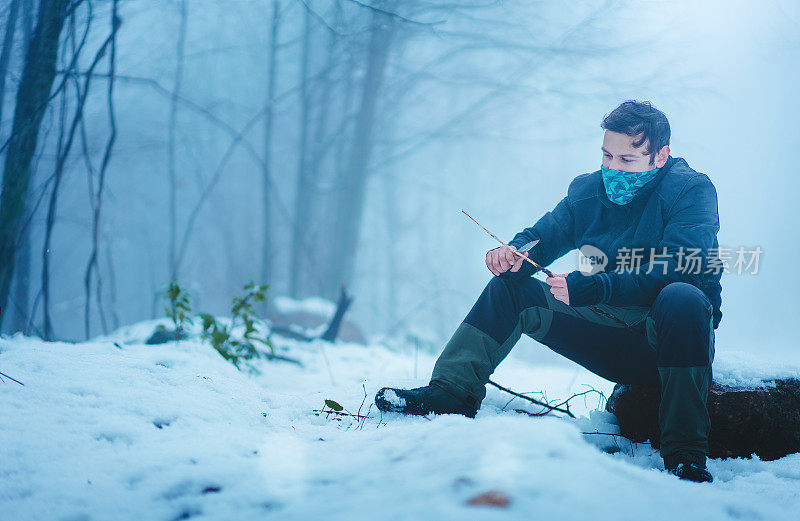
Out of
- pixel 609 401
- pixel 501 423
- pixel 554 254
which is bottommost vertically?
pixel 609 401

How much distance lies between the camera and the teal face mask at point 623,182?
2049 millimetres

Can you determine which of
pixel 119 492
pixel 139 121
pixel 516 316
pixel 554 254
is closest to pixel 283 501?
pixel 119 492

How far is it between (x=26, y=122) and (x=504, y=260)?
140 inches

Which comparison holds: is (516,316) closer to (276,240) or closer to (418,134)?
(418,134)

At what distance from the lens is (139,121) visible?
419 inches

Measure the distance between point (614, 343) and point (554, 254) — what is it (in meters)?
0.56

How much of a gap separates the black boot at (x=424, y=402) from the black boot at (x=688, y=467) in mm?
715

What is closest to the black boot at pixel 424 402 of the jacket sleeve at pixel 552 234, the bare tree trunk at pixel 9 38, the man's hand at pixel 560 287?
the man's hand at pixel 560 287

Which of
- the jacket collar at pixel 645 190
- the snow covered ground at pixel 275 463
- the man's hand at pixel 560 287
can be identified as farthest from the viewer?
the jacket collar at pixel 645 190

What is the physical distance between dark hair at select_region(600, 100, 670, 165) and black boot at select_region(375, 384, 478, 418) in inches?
53.9

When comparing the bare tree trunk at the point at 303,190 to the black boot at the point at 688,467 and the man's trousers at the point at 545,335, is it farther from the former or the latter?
the black boot at the point at 688,467

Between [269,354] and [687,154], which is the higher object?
[687,154]

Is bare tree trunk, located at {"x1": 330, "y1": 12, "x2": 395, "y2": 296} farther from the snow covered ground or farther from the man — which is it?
the snow covered ground

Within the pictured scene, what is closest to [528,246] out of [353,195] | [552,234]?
[552,234]
